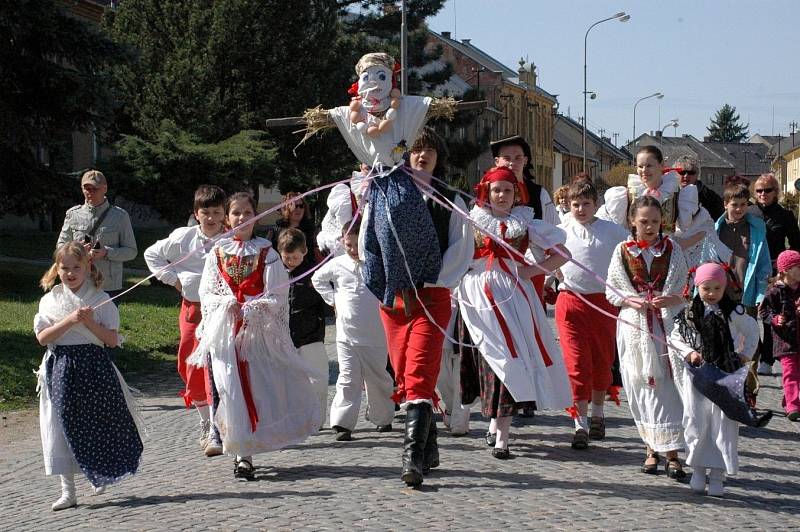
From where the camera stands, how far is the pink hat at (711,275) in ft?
23.0

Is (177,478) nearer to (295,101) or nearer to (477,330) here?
(477,330)

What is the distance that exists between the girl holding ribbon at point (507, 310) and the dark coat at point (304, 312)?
174cm

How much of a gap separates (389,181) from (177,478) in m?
2.27

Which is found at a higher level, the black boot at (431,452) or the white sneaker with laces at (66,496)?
the black boot at (431,452)

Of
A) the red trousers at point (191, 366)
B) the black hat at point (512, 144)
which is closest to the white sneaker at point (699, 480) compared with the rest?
the black hat at point (512, 144)

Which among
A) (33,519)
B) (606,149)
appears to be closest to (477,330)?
(33,519)

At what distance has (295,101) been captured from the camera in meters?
31.1

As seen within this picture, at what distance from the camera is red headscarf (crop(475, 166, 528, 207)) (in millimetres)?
7724

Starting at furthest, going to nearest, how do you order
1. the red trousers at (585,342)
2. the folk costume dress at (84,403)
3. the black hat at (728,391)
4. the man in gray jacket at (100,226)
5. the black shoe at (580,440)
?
the man in gray jacket at (100,226) < the red trousers at (585,342) < the black shoe at (580,440) < the folk costume dress at (84,403) < the black hat at (728,391)

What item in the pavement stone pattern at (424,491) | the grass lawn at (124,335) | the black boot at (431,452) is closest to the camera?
the pavement stone pattern at (424,491)

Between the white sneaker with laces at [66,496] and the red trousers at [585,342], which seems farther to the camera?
the red trousers at [585,342]

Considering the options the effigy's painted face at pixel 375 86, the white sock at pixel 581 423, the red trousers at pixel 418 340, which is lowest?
the white sock at pixel 581 423

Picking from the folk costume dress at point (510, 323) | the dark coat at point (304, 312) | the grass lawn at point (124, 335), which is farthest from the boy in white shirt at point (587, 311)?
the grass lawn at point (124, 335)

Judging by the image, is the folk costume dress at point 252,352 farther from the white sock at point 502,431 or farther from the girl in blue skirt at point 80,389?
the white sock at point 502,431
